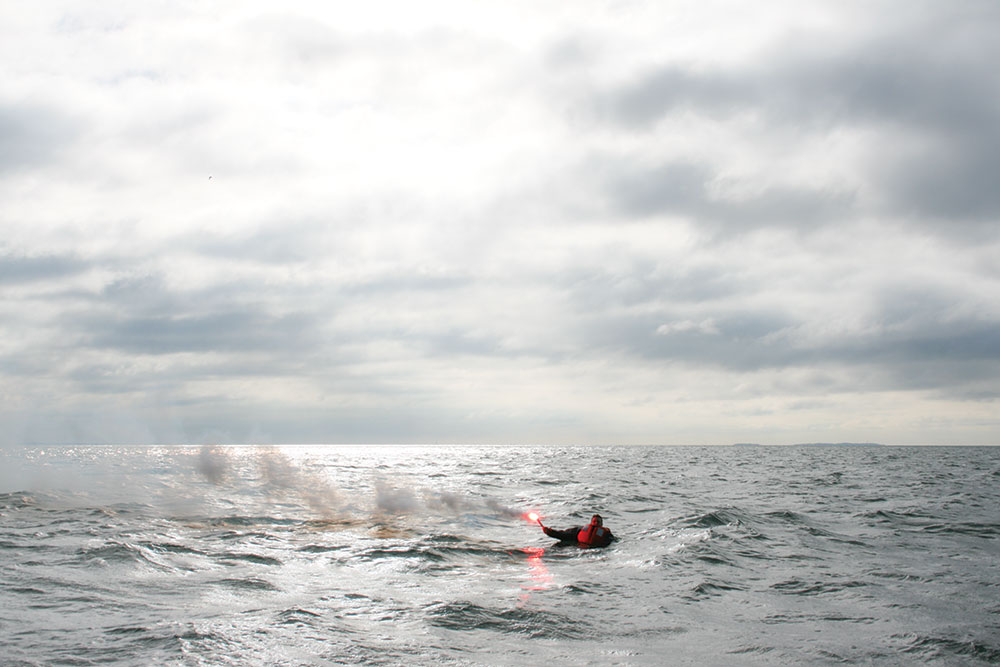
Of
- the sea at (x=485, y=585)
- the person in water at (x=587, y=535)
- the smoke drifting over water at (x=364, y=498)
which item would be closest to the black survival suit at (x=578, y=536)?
the person in water at (x=587, y=535)

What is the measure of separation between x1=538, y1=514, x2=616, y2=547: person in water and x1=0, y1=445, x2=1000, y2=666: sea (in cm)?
62

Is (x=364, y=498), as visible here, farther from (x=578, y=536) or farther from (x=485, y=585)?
(x=485, y=585)

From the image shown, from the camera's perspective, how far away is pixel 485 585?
64.8 feet

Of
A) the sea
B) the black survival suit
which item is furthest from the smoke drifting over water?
the black survival suit

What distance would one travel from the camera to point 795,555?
24.5 meters

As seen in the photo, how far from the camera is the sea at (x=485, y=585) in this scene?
45.4 feet

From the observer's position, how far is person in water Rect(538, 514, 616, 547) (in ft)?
86.1

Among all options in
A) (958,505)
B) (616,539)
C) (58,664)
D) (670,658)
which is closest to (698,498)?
(958,505)

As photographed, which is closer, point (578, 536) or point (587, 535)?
point (587, 535)

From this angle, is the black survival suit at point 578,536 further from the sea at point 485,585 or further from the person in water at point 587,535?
the sea at point 485,585

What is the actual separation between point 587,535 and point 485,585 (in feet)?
24.9

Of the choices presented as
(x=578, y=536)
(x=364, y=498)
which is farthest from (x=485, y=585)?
(x=364, y=498)

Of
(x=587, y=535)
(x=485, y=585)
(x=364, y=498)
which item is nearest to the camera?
(x=485, y=585)

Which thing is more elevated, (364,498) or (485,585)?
(485,585)
